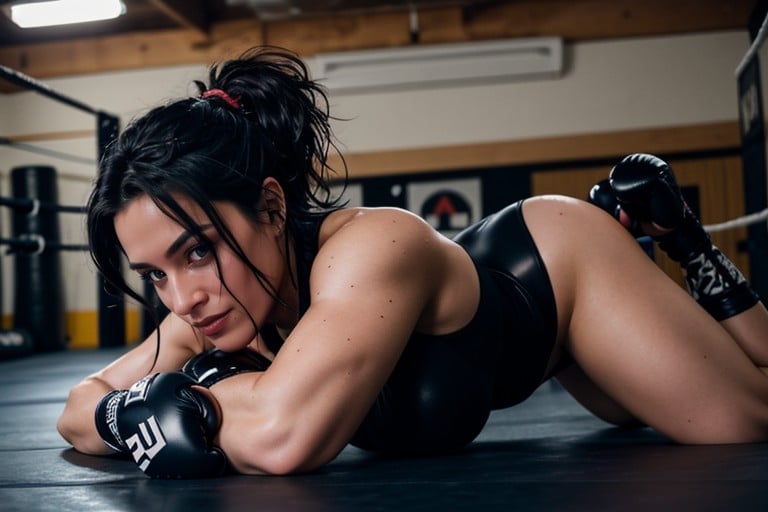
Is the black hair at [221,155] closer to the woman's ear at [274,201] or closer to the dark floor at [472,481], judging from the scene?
the woman's ear at [274,201]

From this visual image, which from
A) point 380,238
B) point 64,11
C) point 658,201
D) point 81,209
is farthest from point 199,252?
point 64,11

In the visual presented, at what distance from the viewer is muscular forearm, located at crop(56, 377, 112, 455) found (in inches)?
53.6

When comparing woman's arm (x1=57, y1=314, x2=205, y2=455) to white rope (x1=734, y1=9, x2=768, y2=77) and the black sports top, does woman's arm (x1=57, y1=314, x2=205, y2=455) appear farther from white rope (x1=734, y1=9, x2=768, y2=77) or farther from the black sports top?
white rope (x1=734, y1=9, x2=768, y2=77)

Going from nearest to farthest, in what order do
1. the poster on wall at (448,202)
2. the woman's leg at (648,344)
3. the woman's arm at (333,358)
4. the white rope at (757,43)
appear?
the woman's arm at (333,358), the woman's leg at (648,344), the white rope at (757,43), the poster on wall at (448,202)

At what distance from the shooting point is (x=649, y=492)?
3.03 ft

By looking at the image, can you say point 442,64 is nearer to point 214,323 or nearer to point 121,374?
point 121,374

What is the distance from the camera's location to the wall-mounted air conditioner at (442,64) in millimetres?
5973

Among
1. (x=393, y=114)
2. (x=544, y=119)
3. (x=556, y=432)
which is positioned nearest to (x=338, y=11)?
(x=393, y=114)

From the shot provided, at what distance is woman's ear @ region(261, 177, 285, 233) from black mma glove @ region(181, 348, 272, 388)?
22 cm

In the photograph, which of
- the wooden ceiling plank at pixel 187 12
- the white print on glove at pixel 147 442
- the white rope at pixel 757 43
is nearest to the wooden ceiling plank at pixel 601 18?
the wooden ceiling plank at pixel 187 12

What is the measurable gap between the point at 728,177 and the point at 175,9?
3.91m

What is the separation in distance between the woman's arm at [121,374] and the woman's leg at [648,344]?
0.62m

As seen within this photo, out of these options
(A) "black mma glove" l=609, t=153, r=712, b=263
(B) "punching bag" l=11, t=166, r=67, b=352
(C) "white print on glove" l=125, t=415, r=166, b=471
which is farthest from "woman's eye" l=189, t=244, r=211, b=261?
(B) "punching bag" l=11, t=166, r=67, b=352

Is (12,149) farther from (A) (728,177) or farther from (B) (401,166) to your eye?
(A) (728,177)
